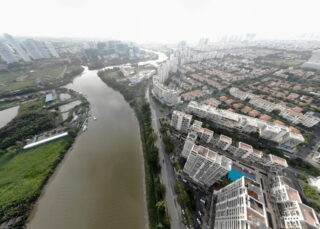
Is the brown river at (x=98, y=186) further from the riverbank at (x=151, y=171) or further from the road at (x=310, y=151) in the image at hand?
the road at (x=310, y=151)

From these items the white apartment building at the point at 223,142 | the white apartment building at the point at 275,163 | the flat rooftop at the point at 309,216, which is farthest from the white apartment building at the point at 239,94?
the flat rooftop at the point at 309,216

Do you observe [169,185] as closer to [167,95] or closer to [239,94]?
[167,95]

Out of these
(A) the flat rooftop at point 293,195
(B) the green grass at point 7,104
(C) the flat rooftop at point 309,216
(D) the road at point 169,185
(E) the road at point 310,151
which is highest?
(C) the flat rooftop at point 309,216

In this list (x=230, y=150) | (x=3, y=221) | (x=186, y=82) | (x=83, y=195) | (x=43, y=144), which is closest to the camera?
(x=3, y=221)

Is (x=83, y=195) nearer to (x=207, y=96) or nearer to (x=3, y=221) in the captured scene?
(x=3, y=221)

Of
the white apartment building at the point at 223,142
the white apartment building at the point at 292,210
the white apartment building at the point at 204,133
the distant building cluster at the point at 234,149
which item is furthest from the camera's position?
the white apartment building at the point at 204,133

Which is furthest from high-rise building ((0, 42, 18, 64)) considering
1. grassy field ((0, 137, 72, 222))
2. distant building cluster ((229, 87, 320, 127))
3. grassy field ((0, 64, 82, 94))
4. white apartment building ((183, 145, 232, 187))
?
distant building cluster ((229, 87, 320, 127))

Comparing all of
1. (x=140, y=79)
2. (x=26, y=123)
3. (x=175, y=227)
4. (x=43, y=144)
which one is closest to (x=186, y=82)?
(x=140, y=79)

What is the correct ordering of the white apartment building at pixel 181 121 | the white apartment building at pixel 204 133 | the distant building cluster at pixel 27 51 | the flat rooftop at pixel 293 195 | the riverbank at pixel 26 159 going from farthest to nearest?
the distant building cluster at pixel 27 51, the white apartment building at pixel 181 121, the white apartment building at pixel 204 133, the riverbank at pixel 26 159, the flat rooftop at pixel 293 195
